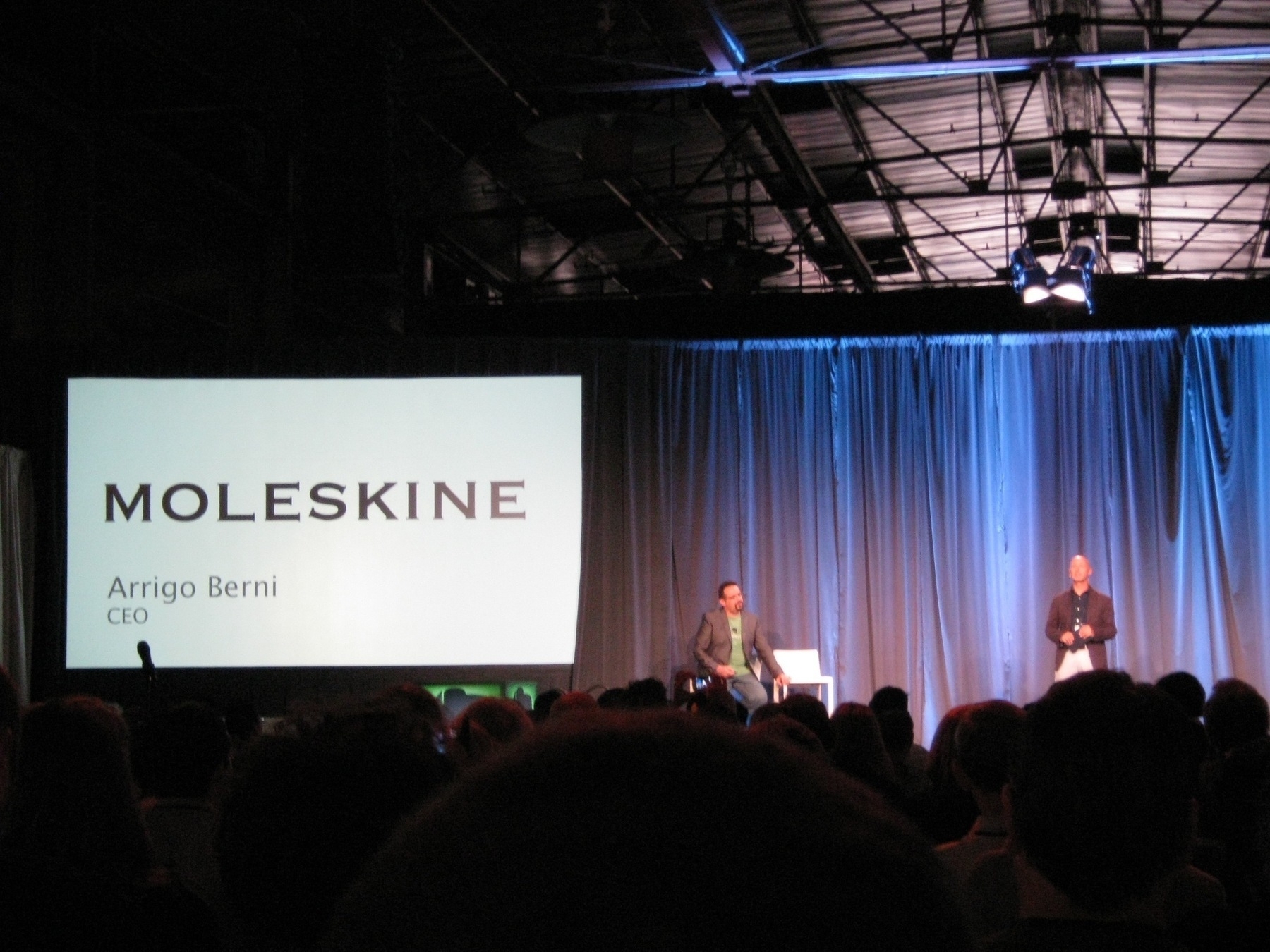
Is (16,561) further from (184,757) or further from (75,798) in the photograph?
(75,798)

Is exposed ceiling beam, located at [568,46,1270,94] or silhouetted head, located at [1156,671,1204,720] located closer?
silhouetted head, located at [1156,671,1204,720]

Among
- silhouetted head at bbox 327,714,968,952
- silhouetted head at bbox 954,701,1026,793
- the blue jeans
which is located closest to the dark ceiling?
the blue jeans

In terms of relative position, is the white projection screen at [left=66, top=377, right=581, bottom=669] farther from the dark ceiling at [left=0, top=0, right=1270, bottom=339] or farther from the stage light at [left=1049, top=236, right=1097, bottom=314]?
the stage light at [left=1049, top=236, right=1097, bottom=314]

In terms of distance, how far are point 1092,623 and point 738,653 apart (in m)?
2.40

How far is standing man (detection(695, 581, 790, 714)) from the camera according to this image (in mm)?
9241

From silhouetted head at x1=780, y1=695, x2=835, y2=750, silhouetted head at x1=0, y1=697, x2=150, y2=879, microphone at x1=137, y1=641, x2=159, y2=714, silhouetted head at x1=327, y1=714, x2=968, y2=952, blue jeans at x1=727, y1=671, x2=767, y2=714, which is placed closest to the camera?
silhouetted head at x1=327, y1=714, x2=968, y2=952

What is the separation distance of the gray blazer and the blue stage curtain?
1.06m

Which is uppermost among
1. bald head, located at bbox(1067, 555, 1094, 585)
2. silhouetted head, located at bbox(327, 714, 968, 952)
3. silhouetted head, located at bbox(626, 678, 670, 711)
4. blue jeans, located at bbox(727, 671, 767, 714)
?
silhouetted head, located at bbox(327, 714, 968, 952)

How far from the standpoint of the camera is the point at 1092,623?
946 centimetres

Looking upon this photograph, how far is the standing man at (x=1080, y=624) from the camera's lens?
30.9 ft

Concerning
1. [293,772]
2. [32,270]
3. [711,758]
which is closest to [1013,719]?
[293,772]

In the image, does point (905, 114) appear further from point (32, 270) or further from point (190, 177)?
point (32, 270)

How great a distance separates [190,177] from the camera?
9.01 meters

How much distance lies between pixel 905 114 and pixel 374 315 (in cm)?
463
